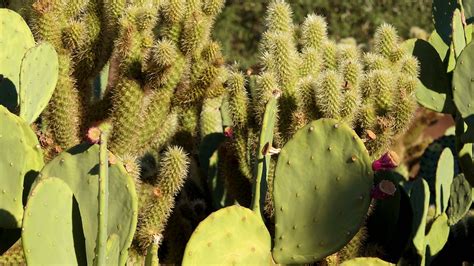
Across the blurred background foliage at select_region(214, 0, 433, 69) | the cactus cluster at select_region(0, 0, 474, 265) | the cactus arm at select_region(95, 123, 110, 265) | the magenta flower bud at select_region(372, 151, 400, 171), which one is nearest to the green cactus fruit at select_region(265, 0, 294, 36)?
the cactus cluster at select_region(0, 0, 474, 265)

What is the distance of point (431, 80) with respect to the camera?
3635mm

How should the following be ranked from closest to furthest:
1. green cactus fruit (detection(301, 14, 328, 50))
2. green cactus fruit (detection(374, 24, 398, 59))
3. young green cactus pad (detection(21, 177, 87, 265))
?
young green cactus pad (detection(21, 177, 87, 265))
green cactus fruit (detection(374, 24, 398, 59))
green cactus fruit (detection(301, 14, 328, 50))

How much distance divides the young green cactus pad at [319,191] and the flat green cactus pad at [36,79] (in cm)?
89

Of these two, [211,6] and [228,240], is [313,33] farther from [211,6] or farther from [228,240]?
[228,240]

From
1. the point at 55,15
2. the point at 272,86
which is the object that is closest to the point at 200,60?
the point at 272,86

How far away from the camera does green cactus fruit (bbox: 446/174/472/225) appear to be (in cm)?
326

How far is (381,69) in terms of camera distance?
3541 mm

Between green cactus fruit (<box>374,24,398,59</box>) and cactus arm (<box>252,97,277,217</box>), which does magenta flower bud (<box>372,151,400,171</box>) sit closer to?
cactus arm (<box>252,97,277,217</box>)

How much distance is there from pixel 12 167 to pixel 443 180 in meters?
1.52

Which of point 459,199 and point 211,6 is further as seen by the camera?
point 211,6

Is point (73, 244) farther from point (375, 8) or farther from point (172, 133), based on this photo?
point (375, 8)

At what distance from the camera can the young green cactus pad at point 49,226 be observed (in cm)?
240

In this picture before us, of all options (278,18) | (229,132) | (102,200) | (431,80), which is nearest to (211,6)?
(278,18)

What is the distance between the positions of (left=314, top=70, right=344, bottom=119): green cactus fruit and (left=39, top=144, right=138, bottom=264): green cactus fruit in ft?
3.05
